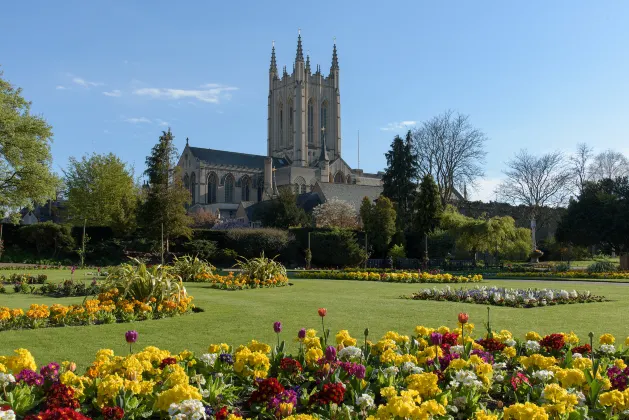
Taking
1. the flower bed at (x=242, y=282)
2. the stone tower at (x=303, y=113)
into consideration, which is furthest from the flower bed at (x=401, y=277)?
the stone tower at (x=303, y=113)

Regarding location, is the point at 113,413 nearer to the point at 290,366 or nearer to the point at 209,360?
the point at 209,360

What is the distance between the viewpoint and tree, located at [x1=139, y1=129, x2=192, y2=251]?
26828 millimetres

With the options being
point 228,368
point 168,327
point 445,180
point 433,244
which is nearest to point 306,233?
point 433,244

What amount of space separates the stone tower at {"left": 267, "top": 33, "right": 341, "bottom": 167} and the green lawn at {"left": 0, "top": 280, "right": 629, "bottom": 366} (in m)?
80.1

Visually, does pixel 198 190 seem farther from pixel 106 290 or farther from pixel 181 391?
pixel 181 391

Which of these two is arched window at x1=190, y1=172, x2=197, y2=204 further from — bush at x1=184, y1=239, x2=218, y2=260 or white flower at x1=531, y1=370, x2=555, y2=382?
white flower at x1=531, y1=370, x2=555, y2=382

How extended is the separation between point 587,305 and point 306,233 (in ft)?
75.2

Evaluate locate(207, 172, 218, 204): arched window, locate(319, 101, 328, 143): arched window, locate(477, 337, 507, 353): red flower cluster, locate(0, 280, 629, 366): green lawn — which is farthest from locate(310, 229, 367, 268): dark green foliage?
locate(319, 101, 328, 143): arched window

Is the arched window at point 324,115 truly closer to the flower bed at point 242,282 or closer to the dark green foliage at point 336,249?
the dark green foliage at point 336,249

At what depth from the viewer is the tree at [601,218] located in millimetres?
29609

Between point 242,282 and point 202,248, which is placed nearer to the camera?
point 242,282

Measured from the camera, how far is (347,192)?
2365 inches

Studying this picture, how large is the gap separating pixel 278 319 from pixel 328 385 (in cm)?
535

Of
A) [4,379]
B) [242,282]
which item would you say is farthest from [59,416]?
[242,282]
